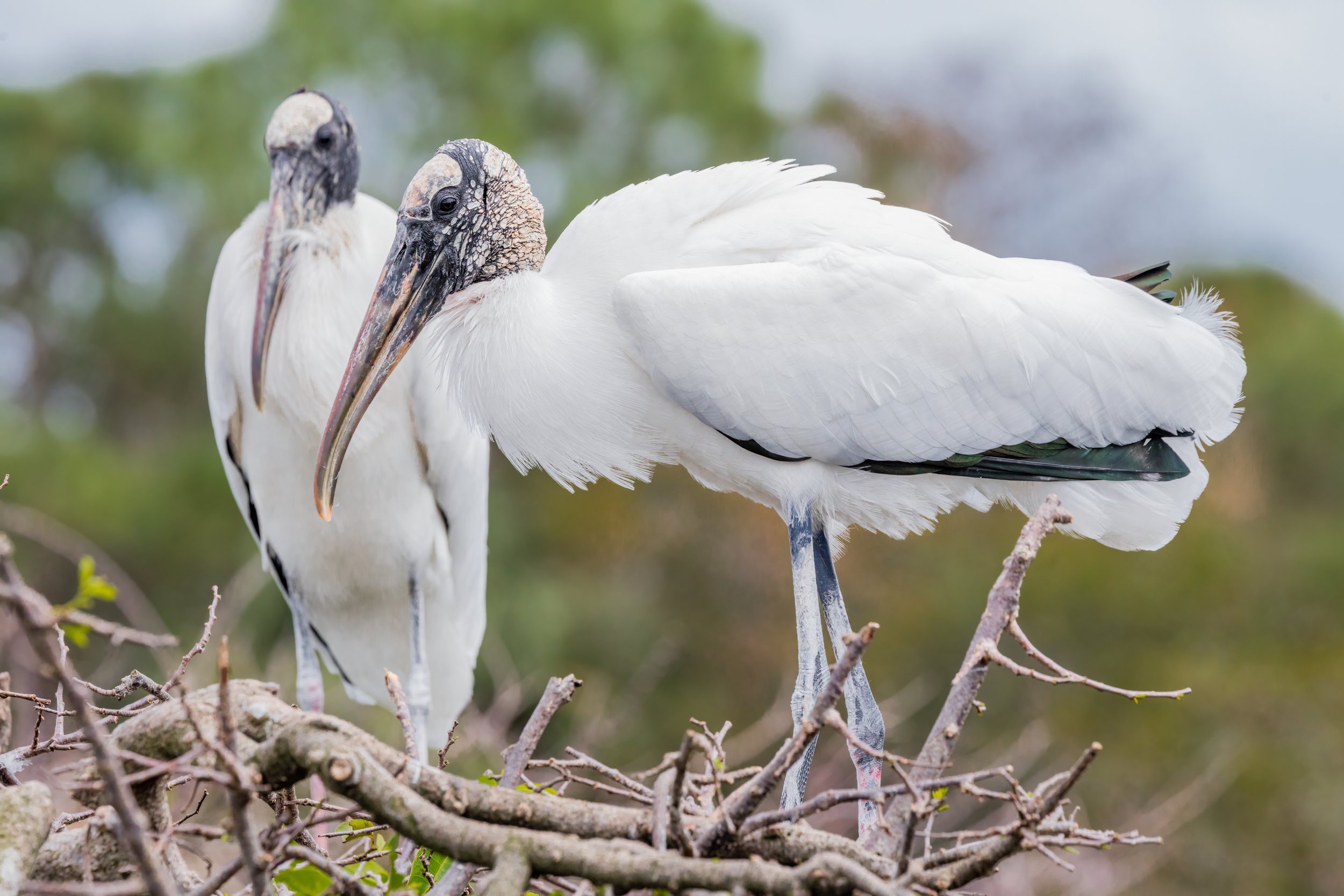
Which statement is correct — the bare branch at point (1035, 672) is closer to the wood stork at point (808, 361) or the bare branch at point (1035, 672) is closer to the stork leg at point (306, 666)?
the wood stork at point (808, 361)

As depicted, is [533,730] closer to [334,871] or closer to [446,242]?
[334,871]

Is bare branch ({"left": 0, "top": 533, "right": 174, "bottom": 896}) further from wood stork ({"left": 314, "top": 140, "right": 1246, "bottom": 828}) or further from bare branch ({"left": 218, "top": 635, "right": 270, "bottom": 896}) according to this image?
wood stork ({"left": 314, "top": 140, "right": 1246, "bottom": 828})

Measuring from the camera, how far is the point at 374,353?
3025mm

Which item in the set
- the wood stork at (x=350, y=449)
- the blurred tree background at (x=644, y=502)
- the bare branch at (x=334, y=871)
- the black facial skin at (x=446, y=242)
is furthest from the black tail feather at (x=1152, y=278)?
the blurred tree background at (x=644, y=502)

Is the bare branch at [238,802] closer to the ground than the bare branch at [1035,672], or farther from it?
closer to the ground

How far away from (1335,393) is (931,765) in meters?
14.7

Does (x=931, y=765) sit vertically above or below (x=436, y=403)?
below

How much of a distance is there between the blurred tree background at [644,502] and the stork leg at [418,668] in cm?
289

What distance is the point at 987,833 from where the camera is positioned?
205cm

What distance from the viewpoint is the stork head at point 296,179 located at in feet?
11.6

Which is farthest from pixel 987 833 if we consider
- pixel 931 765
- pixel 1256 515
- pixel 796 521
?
pixel 1256 515

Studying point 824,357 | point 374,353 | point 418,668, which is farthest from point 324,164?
point 824,357

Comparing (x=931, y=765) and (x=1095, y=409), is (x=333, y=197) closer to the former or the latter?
(x=1095, y=409)

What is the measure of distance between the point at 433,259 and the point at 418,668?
1393 mm
